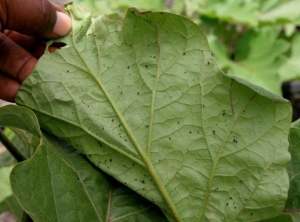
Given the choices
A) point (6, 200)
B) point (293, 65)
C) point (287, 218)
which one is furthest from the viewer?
point (293, 65)

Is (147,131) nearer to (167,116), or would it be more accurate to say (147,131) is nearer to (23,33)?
(167,116)

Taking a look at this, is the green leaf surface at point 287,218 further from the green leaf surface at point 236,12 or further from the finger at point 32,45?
the green leaf surface at point 236,12

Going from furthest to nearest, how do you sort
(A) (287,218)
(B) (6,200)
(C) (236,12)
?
(C) (236,12), (B) (6,200), (A) (287,218)

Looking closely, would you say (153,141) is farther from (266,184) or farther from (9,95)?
(9,95)

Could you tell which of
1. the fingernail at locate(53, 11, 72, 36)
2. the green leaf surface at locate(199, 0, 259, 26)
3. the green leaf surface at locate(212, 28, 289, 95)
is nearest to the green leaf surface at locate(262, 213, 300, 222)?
the fingernail at locate(53, 11, 72, 36)

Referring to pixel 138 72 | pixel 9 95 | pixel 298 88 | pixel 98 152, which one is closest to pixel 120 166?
pixel 98 152

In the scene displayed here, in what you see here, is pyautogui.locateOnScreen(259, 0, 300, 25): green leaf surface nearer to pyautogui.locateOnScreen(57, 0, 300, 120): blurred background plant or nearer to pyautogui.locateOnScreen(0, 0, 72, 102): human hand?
pyautogui.locateOnScreen(57, 0, 300, 120): blurred background plant

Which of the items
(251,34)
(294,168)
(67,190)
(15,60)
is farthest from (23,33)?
(251,34)
